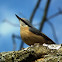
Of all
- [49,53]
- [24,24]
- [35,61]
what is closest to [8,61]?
[35,61]

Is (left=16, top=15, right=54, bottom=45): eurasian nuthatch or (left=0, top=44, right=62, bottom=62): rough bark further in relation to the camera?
(left=16, top=15, right=54, bottom=45): eurasian nuthatch

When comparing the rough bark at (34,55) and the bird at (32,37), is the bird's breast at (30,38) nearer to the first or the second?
the bird at (32,37)

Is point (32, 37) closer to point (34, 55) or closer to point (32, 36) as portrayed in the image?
A: point (32, 36)

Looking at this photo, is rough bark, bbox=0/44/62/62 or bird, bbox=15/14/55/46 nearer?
rough bark, bbox=0/44/62/62

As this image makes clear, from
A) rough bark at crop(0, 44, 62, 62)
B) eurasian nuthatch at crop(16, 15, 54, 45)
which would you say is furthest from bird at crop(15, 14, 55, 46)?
rough bark at crop(0, 44, 62, 62)

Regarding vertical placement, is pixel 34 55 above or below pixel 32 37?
below

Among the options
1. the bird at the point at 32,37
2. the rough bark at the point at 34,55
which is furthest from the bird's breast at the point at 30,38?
the rough bark at the point at 34,55

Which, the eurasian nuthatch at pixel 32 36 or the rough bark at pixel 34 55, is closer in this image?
the rough bark at pixel 34 55

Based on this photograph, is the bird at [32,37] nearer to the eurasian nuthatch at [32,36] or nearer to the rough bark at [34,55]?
the eurasian nuthatch at [32,36]

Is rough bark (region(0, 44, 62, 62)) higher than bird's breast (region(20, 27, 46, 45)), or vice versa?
bird's breast (region(20, 27, 46, 45))

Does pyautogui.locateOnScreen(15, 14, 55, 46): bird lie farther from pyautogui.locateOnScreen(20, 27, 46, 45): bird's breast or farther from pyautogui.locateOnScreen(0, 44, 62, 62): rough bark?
pyautogui.locateOnScreen(0, 44, 62, 62): rough bark

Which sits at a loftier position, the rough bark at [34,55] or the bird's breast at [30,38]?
the bird's breast at [30,38]

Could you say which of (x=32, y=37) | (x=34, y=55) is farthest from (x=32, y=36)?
(x=34, y=55)

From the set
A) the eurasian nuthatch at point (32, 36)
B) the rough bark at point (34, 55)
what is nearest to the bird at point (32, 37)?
the eurasian nuthatch at point (32, 36)
